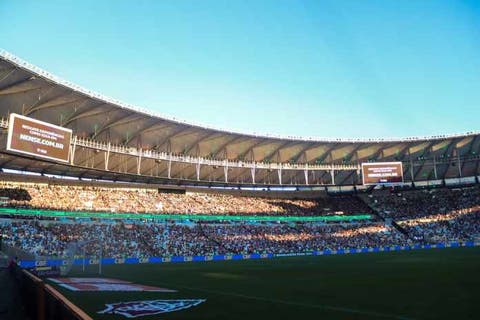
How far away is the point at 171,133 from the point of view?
51.7 m

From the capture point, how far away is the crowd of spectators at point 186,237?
4247 cm

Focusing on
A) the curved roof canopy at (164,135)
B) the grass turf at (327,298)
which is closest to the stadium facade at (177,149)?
the curved roof canopy at (164,135)

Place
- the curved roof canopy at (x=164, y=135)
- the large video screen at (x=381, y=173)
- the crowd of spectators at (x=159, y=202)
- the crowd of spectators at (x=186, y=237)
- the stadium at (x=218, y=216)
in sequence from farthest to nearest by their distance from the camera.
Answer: the large video screen at (x=381, y=173), the crowd of spectators at (x=159, y=202), the crowd of spectators at (x=186, y=237), the curved roof canopy at (x=164, y=135), the stadium at (x=218, y=216)

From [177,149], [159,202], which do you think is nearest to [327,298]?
[177,149]

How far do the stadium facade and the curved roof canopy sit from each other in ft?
0.28

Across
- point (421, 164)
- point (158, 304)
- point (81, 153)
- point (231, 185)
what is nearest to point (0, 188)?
point (81, 153)

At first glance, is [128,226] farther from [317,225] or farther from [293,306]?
[293,306]

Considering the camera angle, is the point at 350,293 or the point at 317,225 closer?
the point at 350,293

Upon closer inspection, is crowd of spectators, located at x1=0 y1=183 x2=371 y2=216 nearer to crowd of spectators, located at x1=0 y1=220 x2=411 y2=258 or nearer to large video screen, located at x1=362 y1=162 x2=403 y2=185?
crowd of spectators, located at x1=0 y1=220 x2=411 y2=258

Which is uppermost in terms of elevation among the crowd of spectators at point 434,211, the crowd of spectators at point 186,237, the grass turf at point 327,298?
the crowd of spectators at point 434,211

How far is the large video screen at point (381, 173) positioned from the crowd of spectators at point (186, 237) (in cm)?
926

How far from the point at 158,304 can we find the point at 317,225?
57271mm

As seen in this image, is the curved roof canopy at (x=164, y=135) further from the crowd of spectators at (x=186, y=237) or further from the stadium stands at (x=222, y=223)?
the crowd of spectators at (x=186, y=237)

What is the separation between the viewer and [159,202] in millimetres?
61625
